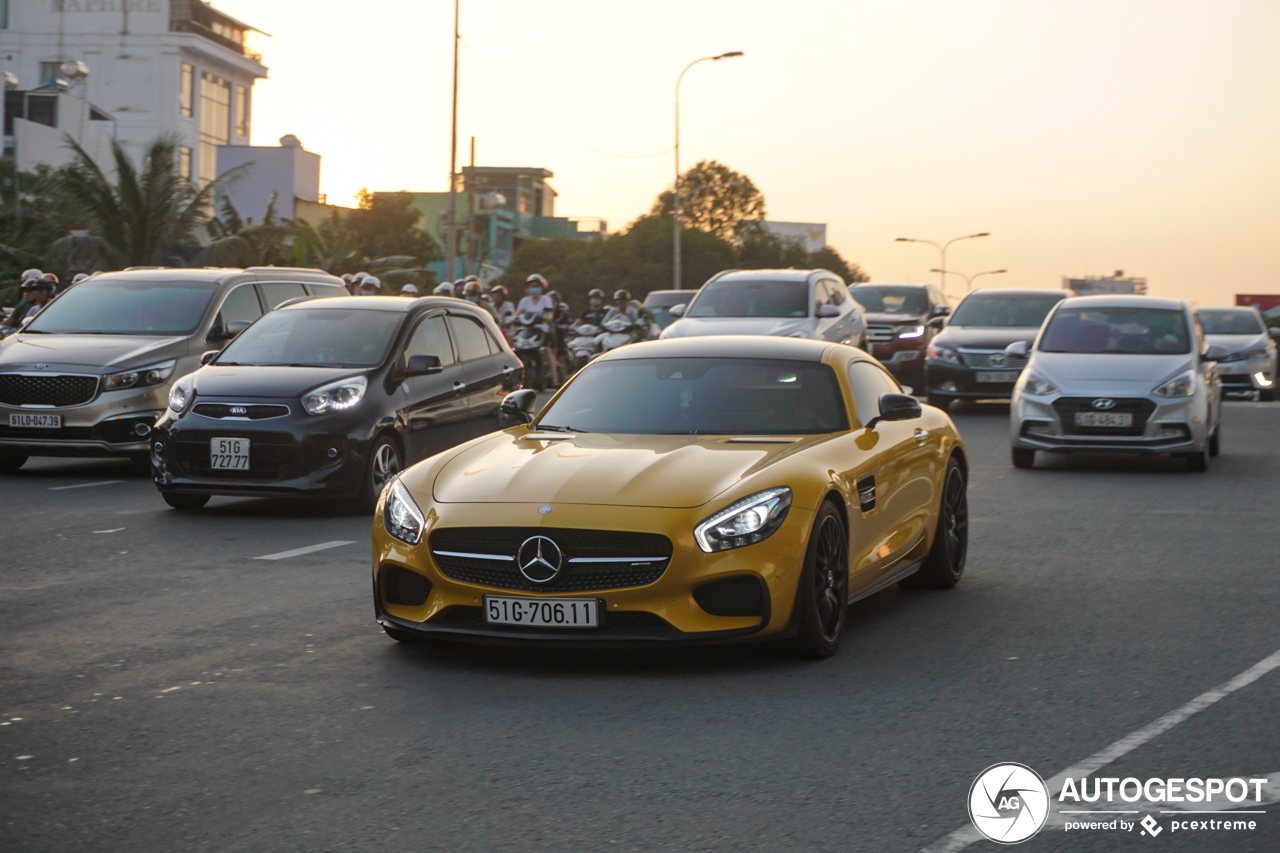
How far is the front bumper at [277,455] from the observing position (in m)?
10.9

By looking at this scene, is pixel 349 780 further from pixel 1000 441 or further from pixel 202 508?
pixel 1000 441

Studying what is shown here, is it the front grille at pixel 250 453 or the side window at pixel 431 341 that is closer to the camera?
the front grille at pixel 250 453

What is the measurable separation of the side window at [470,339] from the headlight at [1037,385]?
5257 mm

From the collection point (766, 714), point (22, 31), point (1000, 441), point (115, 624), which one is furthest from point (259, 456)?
point (22, 31)

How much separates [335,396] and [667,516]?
5.73 meters

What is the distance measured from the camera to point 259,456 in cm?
1096

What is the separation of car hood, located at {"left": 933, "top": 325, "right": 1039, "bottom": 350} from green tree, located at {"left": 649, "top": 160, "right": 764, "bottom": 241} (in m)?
106

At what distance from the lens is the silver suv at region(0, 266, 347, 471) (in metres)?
13.3

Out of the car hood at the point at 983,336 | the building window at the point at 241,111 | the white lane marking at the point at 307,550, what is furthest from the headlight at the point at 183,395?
the building window at the point at 241,111

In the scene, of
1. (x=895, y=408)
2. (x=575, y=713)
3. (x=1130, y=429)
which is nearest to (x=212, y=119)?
(x=1130, y=429)

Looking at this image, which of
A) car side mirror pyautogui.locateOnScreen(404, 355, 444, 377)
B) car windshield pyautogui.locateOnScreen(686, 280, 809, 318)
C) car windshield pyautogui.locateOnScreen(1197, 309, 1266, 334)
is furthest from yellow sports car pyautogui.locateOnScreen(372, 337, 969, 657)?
car windshield pyautogui.locateOnScreen(1197, 309, 1266, 334)

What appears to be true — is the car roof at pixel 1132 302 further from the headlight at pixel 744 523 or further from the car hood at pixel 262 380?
the headlight at pixel 744 523

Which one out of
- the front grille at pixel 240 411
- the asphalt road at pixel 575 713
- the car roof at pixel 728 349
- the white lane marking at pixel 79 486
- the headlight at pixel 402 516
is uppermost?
the car roof at pixel 728 349

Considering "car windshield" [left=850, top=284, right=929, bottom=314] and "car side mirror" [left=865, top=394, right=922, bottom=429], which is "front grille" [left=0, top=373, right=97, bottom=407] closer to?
"car side mirror" [left=865, top=394, right=922, bottom=429]
